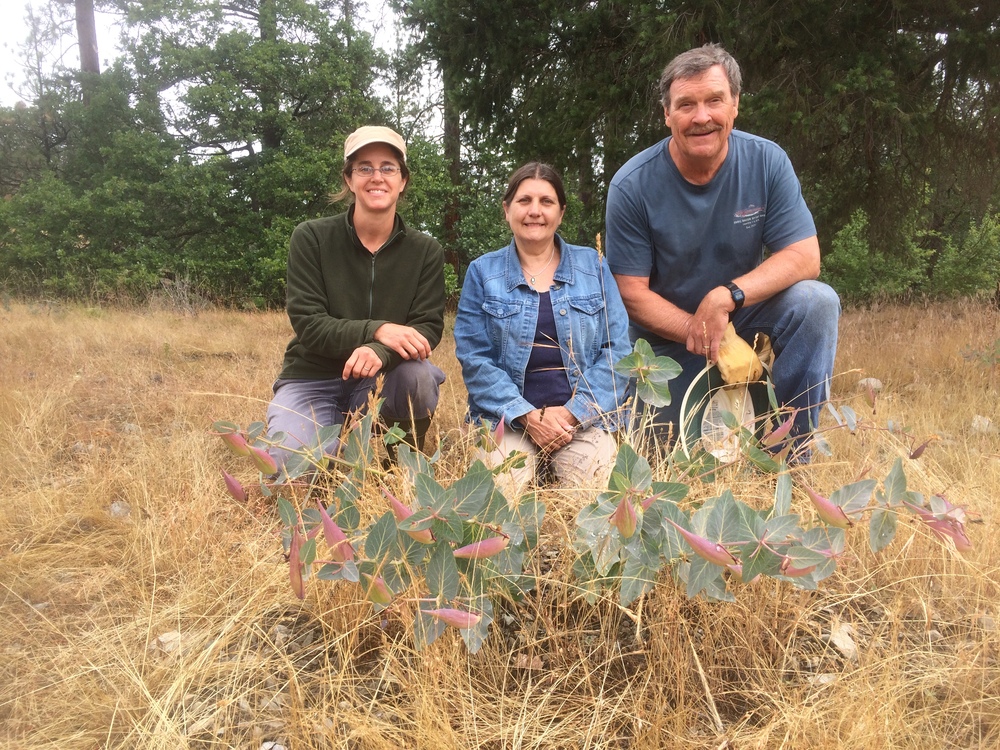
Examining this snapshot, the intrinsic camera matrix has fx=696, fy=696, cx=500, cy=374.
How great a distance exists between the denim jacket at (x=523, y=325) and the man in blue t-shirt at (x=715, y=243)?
0.23 m

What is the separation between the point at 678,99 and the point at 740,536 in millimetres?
2053

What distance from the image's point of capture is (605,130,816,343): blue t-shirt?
292cm

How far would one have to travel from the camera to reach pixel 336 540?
123 centimetres

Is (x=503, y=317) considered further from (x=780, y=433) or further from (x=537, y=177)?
(x=780, y=433)

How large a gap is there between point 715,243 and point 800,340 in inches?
21.4

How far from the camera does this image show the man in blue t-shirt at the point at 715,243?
2.73m

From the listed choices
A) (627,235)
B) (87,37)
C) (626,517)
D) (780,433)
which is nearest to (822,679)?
(780,433)

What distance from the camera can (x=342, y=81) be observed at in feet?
42.1

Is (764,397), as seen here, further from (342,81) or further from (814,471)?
(342,81)

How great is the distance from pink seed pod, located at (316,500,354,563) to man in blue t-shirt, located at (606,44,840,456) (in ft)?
5.84

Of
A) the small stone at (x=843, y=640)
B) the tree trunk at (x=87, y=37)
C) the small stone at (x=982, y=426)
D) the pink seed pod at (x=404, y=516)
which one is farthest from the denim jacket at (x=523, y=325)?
the tree trunk at (x=87, y=37)

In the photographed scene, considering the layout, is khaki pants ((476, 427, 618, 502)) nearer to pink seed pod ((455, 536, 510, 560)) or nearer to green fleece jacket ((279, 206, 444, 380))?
green fleece jacket ((279, 206, 444, 380))

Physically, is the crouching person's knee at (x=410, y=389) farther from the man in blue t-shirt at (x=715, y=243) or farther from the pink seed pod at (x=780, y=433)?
the pink seed pod at (x=780, y=433)

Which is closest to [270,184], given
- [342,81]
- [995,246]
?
[342,81]
